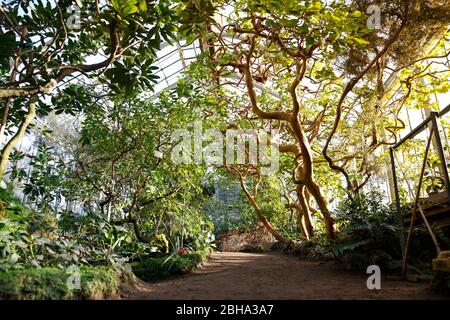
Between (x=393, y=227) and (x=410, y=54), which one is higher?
(x=410, y=54)

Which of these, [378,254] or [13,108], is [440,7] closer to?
[378,254]

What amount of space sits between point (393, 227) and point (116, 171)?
501 cm

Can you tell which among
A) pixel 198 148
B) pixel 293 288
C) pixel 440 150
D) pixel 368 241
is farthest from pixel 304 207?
pixel 440 150

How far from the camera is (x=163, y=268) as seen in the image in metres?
4.82

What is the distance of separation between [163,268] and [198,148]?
2750 millimetres

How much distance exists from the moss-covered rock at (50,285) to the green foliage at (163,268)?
1896mm

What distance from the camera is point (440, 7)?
14.5 feet

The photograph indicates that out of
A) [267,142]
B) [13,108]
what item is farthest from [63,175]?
[267,142]

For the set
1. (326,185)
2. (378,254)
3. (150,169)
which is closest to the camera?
(378,254)

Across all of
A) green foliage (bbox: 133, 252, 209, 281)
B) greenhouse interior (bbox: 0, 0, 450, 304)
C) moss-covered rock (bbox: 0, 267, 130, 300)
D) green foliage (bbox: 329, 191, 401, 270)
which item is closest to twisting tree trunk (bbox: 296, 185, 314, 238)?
greenhouse interior (bbox: 0, 0, 450, 304)

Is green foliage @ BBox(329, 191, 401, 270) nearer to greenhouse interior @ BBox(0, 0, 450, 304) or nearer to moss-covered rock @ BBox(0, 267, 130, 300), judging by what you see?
greenhouse interior @ BBox(0, 0, 450, 304)

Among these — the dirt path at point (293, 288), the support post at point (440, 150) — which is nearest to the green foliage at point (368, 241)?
the dirt path at point (293, 288)
